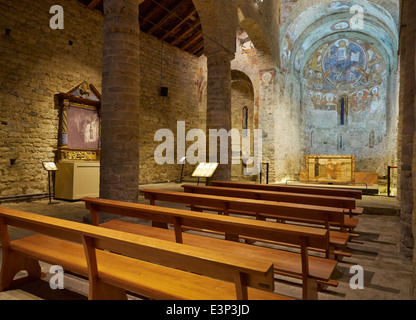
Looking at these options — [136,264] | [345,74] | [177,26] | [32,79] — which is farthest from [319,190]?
[345,74]

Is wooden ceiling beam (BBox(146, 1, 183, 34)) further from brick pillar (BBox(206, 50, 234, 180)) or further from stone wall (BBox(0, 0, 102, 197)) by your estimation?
brick pillar (BBox(206, 50, 234, 180))

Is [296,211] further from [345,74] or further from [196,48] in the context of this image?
[345,74]

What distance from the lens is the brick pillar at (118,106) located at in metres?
4.80

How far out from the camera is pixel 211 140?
24.3 feet

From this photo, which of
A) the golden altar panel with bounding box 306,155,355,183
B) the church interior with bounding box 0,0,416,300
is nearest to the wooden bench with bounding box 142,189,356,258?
the church interior with bounding box 0,0,416,300

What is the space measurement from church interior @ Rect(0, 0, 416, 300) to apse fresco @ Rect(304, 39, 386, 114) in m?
0.08

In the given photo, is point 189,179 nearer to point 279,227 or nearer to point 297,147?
point 297,147

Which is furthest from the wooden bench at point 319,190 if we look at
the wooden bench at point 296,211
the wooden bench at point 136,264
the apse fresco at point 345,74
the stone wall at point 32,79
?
the apse fresco at point 345,74

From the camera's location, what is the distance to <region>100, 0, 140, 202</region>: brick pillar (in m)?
4.80

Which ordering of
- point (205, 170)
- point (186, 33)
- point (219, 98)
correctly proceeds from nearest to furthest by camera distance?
point (205, 170) → point (219, 98) → point (186, 33)

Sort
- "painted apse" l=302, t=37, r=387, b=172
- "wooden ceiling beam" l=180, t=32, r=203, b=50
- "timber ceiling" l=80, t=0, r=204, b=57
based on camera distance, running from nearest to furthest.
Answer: "timber ceiling" l=80, t=0, r=204, b=57, "wooden ceiling beam" l=180, t=32, r=203, b=50, "painted apse" l=302, t=37, r=387, b=172

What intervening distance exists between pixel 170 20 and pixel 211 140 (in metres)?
6.55

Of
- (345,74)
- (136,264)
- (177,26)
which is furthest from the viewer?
(345,74)

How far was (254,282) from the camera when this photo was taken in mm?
1392
